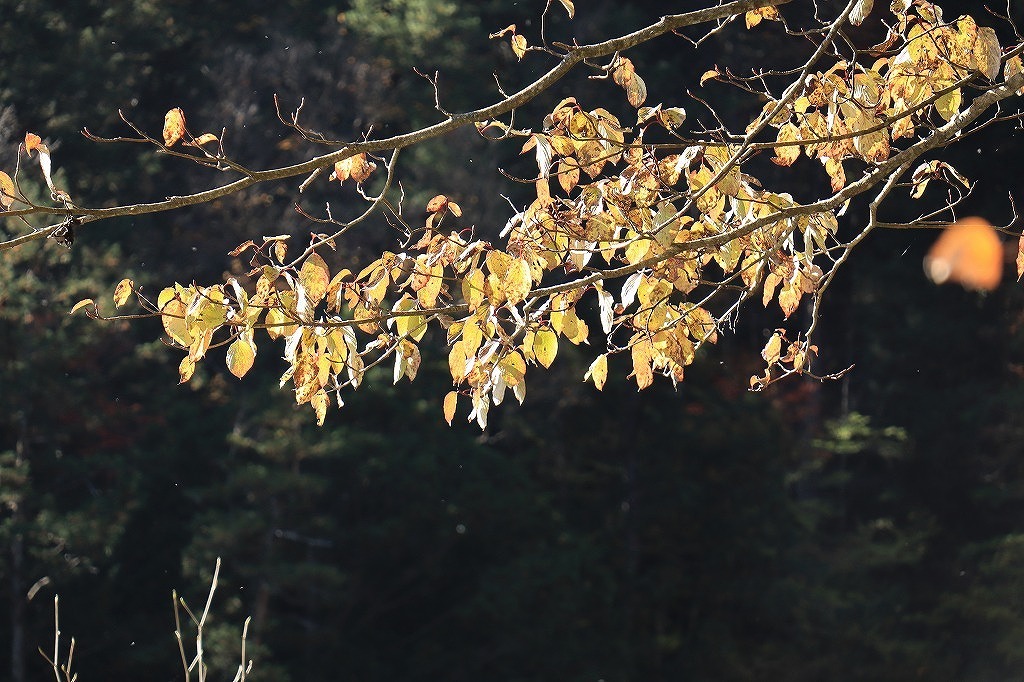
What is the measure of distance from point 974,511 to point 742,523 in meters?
3.51

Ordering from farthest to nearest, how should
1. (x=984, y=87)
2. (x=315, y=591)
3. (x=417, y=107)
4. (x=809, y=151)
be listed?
1. (x=417, y=107)
2. (x=315, y=591)
3. (x=809, y=151)
4. (x=984, y=87)

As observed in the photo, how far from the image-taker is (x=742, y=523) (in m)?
11.4

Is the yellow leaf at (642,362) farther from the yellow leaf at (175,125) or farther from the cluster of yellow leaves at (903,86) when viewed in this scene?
the yellow leaf at (175,125)

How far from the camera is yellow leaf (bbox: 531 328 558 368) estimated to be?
2.32 meters

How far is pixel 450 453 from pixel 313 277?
825cm

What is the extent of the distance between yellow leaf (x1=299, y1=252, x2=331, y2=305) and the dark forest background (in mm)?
7331

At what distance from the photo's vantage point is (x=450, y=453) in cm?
1041

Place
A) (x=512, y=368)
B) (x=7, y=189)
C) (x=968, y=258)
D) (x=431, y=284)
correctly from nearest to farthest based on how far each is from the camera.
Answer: (x=968, y=258) → (x=7, y=189) → (x=512, y=368) → (x=431, y=284)

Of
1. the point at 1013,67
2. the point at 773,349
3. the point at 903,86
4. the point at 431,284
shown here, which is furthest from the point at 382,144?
the point at 1013,67

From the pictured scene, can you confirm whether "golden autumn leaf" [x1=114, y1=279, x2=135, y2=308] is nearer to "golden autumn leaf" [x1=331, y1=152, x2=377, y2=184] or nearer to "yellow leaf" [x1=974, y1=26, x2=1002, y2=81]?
"golden autumn leaf" [x1=331, y1=152, x2=377, y2=184]

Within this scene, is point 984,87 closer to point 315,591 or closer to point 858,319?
point 315,591

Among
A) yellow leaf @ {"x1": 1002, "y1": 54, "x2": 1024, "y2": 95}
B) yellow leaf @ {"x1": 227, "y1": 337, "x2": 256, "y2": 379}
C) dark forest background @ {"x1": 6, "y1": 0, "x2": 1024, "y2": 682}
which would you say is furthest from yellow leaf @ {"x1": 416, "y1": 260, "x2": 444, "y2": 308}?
dark forest background @ {"x1": 6, "y1": 0, "x2": 1024, "y2": 682}

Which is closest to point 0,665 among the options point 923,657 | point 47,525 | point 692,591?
point 47,525

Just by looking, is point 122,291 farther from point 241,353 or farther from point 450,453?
point 450,453
